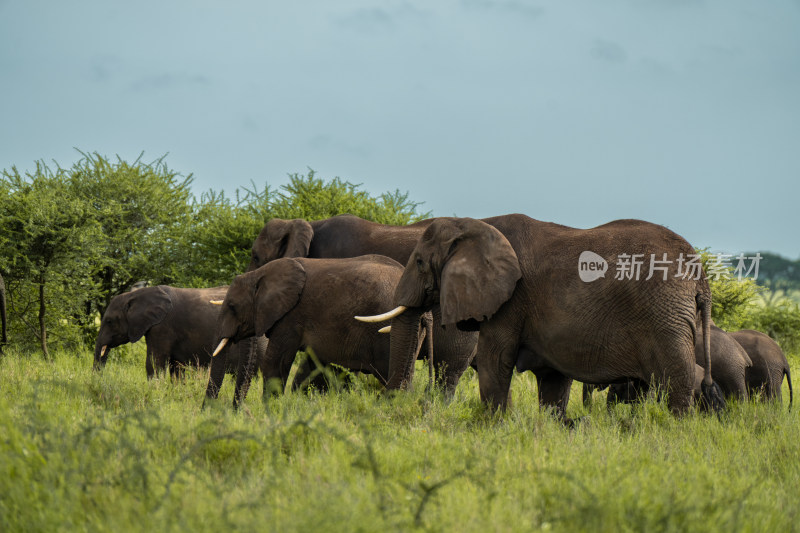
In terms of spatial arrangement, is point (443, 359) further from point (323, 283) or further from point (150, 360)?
point (150, 360)

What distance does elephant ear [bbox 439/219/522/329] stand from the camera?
764 cm

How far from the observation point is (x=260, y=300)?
31.4 feet

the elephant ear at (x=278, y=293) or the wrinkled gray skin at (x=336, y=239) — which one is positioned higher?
the wrinkled gray skin at (x=336, y=239)

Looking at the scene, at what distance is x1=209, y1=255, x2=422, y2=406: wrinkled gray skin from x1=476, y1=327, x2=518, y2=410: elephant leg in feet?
4.76

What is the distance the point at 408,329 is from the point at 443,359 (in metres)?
1.72

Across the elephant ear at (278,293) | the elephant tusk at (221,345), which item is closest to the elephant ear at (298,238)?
the elephant tusk at (221,345)

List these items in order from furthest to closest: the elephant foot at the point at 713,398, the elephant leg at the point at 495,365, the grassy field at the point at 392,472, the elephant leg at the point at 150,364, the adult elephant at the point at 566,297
→ the elephant leg at the point at 150,364 < the elephant foot at the point at 713,398 < the elephant leg at the point at 495,365 < the adult elephant at the point at 566,297 < the grassy field at the point at 392,472

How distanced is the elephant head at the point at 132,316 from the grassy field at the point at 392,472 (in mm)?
5092

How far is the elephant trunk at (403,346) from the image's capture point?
8.47 metres

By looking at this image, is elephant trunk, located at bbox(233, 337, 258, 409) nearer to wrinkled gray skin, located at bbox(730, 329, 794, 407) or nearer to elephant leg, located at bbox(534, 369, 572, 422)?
elephant leg, located at bbox(534, 369, 572, 422)

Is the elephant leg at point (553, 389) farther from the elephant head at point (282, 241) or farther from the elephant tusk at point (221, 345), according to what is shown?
the elephant head at point (282, 241)

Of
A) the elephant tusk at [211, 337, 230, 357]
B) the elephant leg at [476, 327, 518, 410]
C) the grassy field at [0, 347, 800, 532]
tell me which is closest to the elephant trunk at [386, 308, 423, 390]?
the grassy field at [0, 347, 800, 532]

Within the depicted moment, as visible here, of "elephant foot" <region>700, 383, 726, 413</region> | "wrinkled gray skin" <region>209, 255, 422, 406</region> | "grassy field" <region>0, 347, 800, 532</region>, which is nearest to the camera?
"grassy field" <region>0, 347, 800, 532</region>

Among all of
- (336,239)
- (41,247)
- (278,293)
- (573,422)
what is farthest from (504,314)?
(41,247)
